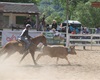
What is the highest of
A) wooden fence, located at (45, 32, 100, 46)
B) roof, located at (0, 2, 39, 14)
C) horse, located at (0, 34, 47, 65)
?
roof, located at (0, 2, 39, 14)

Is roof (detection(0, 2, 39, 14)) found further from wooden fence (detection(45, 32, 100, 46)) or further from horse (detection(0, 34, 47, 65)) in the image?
horse (detection(0, 34, 47, 65))

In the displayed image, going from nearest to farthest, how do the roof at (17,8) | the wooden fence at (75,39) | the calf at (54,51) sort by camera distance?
the calf at (54,51) → the wooden fence at (75,39) → the roof at (17,8)

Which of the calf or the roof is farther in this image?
the roof

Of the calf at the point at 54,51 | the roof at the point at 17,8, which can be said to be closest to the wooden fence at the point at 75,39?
the roof at the point at 17,8

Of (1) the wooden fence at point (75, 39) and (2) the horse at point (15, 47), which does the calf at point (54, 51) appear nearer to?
(2) the horse at point (15, 47)

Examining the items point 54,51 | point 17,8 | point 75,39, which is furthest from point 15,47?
point 17,8

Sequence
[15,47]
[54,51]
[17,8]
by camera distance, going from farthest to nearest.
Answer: [17,8], [54,51], [15,47]

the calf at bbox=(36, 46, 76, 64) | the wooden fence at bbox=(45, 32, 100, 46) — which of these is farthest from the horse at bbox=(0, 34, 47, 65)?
the wooden fence at bbox=(45, 32, 100, 46)

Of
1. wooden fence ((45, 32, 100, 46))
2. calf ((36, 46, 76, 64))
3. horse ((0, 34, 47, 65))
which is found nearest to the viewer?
horse ((0, 34, 47, 65))

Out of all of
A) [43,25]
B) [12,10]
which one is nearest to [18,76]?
[43,25]

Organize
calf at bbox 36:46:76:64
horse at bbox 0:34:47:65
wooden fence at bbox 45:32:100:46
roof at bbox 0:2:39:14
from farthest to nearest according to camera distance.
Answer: roof at bbox 0:2:39:14
wooden fence at bbox 45:32:100:46
calf at bbox 36:46:76:64
horse at bbox 0:34:47:65

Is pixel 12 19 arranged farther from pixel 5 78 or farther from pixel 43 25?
pixel 5 78

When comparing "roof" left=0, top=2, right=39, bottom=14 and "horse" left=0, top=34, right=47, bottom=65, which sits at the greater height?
"roof" left=0, top=2, right=39, bottom=14

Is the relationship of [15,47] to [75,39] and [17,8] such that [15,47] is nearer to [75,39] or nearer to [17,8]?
[75,39]
